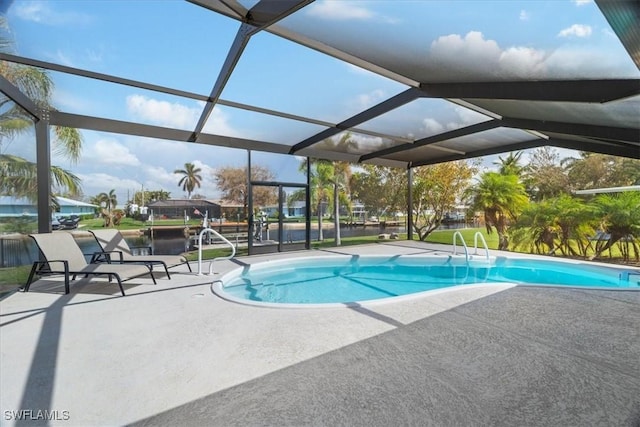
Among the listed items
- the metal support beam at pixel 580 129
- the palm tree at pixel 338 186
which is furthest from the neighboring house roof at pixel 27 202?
the metal support beam at pixel 580 129

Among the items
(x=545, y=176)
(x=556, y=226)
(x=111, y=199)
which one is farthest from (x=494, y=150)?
(x=111, y=199)

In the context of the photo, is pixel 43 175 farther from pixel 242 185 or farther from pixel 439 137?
pixel 439 137

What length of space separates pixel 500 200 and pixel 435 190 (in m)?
2.82

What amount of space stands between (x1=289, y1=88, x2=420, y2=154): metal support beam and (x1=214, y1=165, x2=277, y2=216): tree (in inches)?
65.2

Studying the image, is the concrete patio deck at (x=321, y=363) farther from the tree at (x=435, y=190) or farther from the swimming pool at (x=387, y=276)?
the tree at (x=435, y=190)

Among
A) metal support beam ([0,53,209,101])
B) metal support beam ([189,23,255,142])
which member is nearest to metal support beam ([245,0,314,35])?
metal support beam ([189,23,255,142])

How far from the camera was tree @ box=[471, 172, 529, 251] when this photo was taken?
11.0 metres

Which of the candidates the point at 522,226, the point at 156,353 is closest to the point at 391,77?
the point at 156,353

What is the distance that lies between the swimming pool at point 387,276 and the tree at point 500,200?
285cm

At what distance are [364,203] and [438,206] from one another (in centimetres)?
347

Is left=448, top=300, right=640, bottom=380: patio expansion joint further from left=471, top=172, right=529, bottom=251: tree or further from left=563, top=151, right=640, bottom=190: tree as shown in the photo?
left=563, top=151, right=640, bottom=190: tree

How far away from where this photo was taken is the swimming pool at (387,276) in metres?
6.10

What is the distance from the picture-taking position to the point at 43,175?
20.1ft

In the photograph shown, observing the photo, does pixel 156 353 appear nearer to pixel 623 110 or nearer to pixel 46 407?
pixel 46 407
